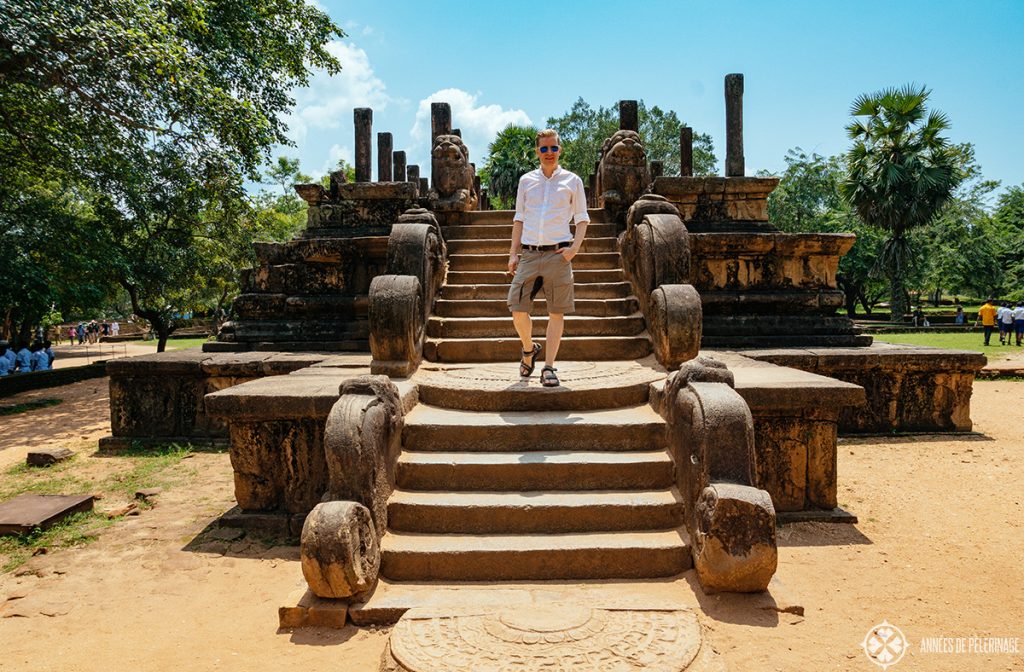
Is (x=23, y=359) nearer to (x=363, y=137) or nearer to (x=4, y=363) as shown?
(x=4, y=363)

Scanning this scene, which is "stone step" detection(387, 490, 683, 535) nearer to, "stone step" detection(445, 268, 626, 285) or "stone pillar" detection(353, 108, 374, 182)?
"stone step" detection(445, 268, 626, 285)

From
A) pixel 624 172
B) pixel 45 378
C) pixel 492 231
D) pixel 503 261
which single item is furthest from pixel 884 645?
pixel 45 378

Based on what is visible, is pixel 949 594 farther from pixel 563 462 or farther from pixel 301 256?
pixel 301 256

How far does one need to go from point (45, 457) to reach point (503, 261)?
5.03 meters

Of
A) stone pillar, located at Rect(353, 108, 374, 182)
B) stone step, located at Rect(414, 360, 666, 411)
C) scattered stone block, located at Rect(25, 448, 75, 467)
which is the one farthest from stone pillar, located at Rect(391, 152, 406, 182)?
stone step, located at Rect(414, 360, 666, 411)

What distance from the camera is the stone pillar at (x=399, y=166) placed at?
16.6 m


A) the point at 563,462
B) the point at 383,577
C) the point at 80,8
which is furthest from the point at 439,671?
the point at 80,8

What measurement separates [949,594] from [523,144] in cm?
3314

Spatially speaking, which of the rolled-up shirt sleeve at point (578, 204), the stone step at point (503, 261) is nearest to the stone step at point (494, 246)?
the stone step at point (503, 261)

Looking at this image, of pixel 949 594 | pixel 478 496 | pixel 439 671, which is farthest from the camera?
pixel 478 496

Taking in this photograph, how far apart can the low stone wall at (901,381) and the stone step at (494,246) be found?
2000 millimetres

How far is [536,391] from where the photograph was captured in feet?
13.1

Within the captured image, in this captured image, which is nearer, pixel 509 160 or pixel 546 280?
pixel 546 280

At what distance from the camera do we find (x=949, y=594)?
9.50ft
